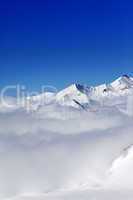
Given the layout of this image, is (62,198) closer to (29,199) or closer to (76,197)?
(76,197)

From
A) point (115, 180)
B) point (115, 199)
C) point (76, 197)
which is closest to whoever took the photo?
point (115, 199)

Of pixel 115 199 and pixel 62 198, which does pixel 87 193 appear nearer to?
pixel 62 198

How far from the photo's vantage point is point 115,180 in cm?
19512

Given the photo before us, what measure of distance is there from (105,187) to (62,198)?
24.9 m

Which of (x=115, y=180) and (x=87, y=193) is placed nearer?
(x=87, y=193)

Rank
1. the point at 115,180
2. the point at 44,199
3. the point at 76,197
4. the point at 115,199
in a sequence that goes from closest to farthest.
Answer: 1. the point at 115,199
2. the point at 76,197
3. the point at 44,199
4. the point at 115,180

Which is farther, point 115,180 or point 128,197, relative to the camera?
point 115,180

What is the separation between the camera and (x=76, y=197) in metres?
159

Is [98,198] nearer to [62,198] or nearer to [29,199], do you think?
[62,198]

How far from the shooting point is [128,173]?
196250mm

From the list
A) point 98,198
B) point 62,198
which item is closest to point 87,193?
point 62,198

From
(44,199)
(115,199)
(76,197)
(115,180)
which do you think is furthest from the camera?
(115,180)

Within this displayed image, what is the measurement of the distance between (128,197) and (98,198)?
1011 centimetres

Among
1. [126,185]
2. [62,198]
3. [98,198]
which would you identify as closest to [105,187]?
[126,185]
